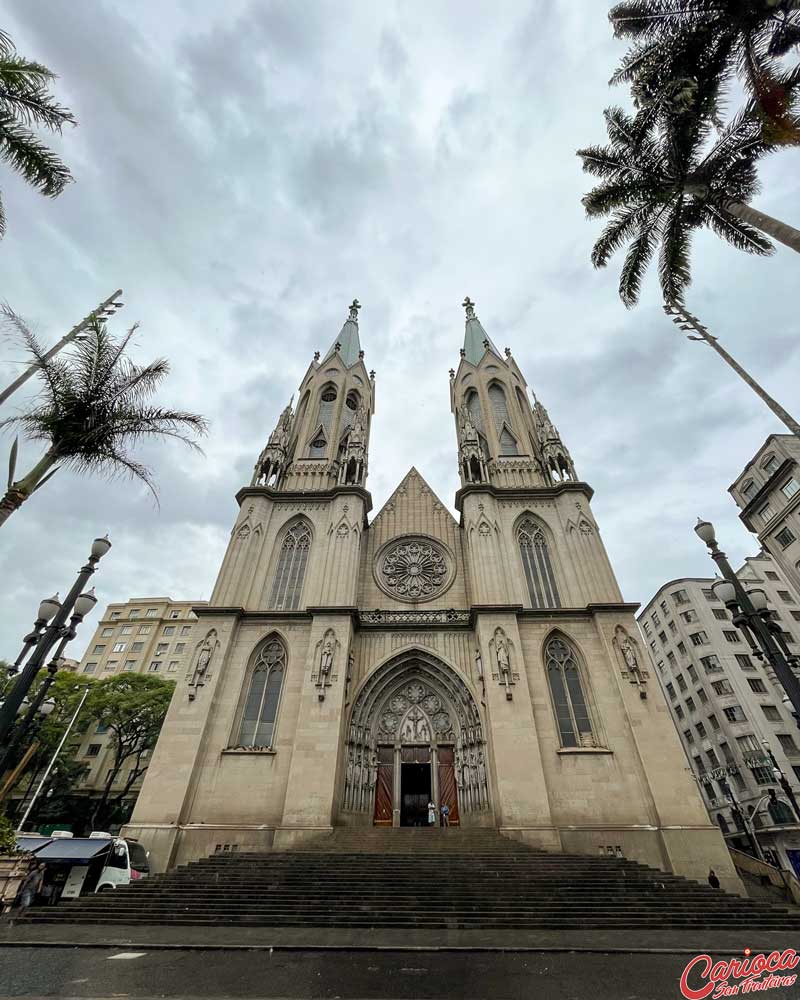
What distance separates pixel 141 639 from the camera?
1807 inches

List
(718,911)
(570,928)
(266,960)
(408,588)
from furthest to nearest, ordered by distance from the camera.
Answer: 1. (408,588)
2. (718,911)
3. (570,928)
4. (266,960)

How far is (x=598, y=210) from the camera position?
1266 cm

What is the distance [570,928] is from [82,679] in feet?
102

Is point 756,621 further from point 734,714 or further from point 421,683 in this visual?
point 734,714

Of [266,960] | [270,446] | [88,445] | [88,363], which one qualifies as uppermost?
[270,446]

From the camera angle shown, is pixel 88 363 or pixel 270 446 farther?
pixel 270 446

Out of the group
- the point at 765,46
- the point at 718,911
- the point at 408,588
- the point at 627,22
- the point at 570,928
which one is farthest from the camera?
the point at 408,588

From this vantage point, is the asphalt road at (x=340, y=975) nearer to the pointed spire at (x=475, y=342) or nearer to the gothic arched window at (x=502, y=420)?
the gothic arched window at (x=502, y=420)

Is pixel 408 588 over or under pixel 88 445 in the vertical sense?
over

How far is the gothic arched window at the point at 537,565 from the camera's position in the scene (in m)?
18.8

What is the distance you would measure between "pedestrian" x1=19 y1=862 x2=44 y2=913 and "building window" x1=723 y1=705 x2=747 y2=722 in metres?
40.2

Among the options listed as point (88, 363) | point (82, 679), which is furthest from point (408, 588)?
point (82, 679)

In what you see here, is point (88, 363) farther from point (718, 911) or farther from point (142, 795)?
point (718, 911)

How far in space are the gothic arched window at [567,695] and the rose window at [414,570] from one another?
5.30m
